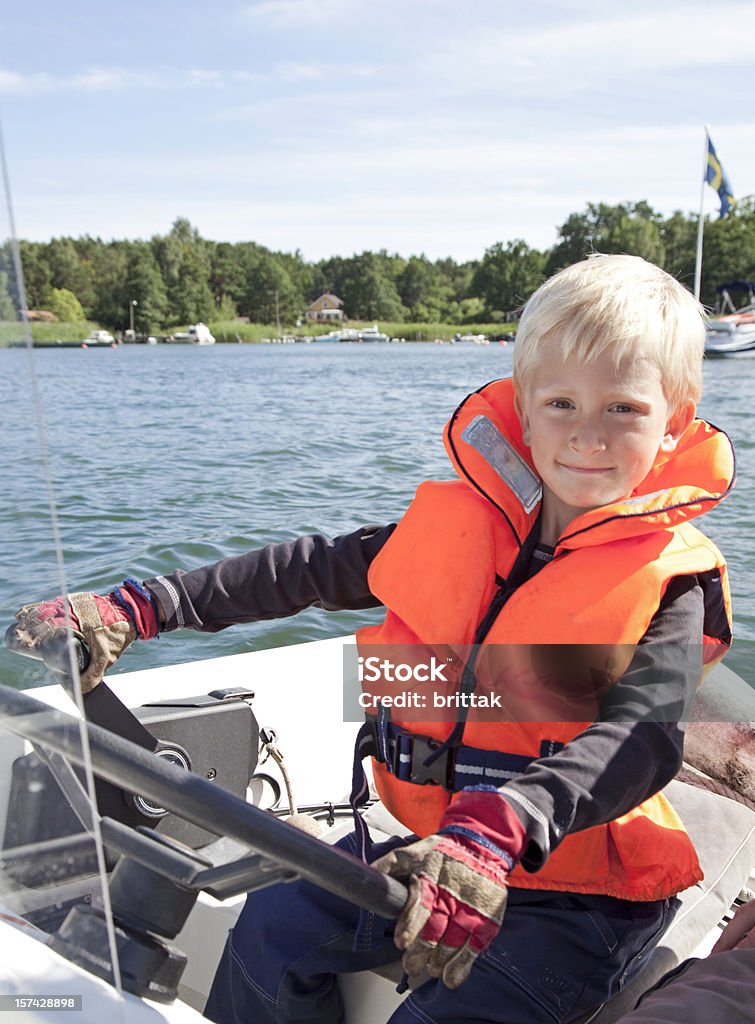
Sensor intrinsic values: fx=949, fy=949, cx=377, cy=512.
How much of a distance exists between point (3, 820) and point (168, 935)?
0.26m

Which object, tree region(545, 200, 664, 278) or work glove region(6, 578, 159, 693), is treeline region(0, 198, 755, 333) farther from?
work glove region(6, 578, 159, 693)

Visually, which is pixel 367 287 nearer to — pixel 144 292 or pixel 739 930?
pixel 144 292

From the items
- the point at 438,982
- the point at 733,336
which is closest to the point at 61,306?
the point at 438,982

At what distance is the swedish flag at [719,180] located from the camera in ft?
63.1

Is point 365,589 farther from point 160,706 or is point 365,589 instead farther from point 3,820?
point 3,820

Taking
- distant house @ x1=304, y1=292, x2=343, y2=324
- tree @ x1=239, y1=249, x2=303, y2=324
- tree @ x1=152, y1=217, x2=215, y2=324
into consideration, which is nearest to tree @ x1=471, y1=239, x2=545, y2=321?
distant house @ x1=304, y1=292, x2=343, y2=324

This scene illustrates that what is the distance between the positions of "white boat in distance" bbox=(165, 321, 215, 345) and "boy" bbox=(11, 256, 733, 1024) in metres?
53.3

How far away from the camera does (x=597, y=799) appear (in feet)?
4.02

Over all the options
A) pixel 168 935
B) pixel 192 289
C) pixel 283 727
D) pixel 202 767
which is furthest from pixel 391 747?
pixel 192 289

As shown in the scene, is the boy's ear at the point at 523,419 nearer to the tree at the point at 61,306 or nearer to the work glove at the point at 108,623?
the work glove at the point at 108,623

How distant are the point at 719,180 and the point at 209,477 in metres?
14.5

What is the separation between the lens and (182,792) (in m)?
0.94

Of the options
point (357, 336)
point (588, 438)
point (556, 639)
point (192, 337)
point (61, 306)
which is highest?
point (61, 306)

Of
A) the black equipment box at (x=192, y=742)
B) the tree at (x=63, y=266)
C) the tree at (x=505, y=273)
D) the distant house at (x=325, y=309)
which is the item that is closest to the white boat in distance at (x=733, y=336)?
the tree at (x=63, y=266)
